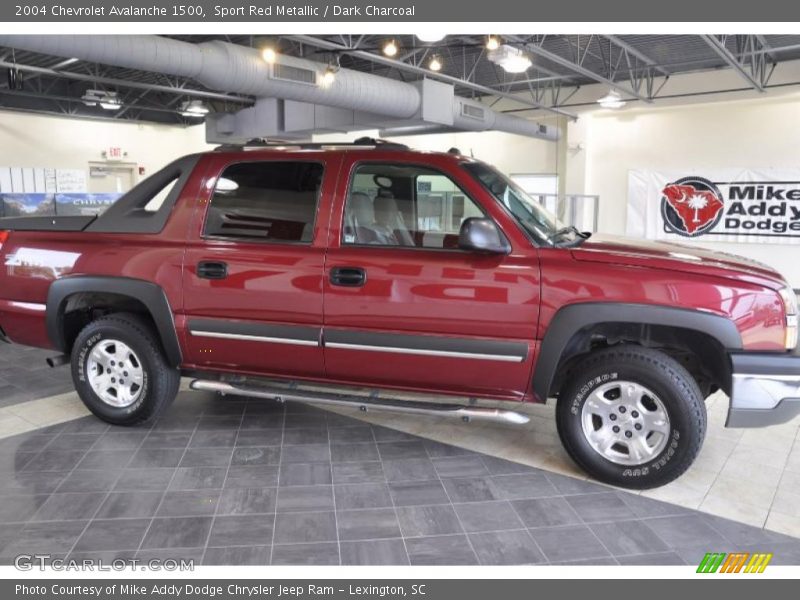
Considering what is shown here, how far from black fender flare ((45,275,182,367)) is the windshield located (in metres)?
2.07

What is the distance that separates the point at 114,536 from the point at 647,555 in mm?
2423

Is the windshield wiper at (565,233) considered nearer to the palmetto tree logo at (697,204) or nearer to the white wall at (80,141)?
the palmetto tree logo at (697,204)

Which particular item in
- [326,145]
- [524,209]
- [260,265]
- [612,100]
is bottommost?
[260,265]

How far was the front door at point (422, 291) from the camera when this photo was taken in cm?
329

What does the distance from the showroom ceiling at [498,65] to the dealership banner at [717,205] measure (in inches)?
68.9

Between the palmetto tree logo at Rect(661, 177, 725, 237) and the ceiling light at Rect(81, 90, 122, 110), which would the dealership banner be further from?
the ceiling light at Rect(81, 90, 122, 110)

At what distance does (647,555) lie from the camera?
2.73 m

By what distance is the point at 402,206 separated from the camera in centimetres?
363

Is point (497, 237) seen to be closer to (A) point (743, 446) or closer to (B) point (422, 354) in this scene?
(B) point (422, 354)

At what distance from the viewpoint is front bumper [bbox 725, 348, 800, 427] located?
3045mm

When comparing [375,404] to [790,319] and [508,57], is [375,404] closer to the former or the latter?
[790,319]

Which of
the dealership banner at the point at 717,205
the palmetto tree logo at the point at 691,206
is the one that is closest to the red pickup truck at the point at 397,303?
the dealership banner at the point at 717,205

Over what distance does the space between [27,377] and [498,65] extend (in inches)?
400

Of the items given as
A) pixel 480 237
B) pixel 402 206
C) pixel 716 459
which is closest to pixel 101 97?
pixel 402 206
